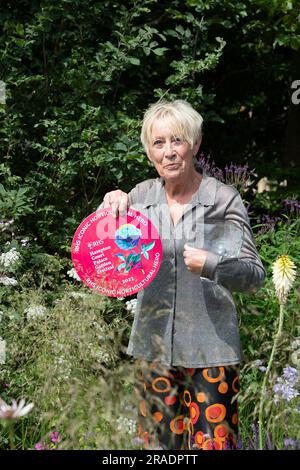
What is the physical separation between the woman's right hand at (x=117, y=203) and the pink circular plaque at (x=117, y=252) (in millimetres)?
24

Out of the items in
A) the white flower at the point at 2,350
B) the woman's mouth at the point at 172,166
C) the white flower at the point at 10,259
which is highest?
the woman's mouth at the point at 172,166

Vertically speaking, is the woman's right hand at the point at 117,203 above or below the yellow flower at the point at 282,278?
above

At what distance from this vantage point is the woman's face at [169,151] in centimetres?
309

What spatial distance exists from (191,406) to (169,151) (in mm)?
1034

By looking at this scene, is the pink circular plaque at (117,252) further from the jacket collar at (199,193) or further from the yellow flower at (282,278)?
the yellow flower at (282,278)

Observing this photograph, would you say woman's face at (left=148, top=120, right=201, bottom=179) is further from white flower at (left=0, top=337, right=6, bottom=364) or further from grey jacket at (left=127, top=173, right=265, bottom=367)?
white flower at (left=0, top=337, right=6, bottom=364)

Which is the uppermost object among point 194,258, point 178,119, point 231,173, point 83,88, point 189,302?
point 83,88

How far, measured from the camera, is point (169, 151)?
3082 millimetres

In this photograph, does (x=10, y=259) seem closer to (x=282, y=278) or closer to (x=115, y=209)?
(x=115, y=209)

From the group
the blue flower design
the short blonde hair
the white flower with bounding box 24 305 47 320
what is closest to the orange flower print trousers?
the blue flower design

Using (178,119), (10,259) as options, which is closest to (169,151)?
(178,119)

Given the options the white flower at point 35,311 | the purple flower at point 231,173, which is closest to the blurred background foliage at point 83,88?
the purple flower at point 231,173

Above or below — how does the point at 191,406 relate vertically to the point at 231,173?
below

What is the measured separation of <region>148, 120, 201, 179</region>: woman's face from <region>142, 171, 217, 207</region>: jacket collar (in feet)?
0.35
